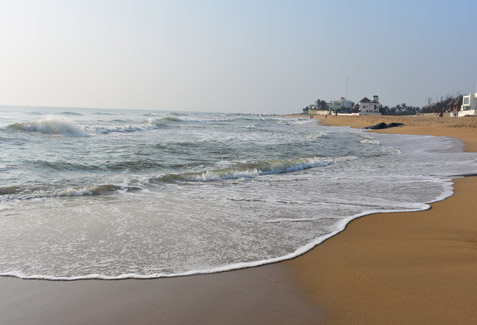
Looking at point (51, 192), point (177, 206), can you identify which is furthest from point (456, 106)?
point (51, 192)

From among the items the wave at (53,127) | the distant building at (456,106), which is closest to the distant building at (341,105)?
the distant building at (456,106)

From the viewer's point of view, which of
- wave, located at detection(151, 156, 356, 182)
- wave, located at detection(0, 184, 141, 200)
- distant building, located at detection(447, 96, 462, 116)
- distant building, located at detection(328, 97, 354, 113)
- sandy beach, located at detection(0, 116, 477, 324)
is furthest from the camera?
distant building, located at detection(328, 97, 354, 113)

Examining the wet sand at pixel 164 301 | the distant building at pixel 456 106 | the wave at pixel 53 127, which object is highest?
the distant building at pixel 456 106

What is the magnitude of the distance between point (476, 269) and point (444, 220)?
1.87 metres

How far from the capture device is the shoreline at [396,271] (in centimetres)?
246

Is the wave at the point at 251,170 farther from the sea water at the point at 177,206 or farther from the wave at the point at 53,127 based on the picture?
the wave at the point at 53,127

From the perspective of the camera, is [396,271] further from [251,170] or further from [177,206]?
[251,170]

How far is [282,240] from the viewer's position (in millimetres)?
4070

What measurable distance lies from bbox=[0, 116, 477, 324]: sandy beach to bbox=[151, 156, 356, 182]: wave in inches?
195

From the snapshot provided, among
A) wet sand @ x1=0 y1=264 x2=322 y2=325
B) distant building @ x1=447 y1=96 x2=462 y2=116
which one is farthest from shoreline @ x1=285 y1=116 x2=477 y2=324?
distant building @ x1=447 y1=96 x2=462 y2=116

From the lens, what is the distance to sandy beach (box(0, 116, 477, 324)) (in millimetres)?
2432

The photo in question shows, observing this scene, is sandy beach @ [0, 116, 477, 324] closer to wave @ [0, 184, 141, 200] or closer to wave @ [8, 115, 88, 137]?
wave @ [0, 184, 141, 200]

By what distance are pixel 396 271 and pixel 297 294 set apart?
988 mm

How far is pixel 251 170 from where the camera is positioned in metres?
9.60
